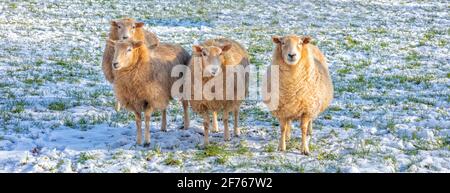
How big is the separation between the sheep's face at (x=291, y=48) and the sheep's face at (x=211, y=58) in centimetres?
84

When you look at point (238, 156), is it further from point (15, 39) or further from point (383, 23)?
point (383, 23)

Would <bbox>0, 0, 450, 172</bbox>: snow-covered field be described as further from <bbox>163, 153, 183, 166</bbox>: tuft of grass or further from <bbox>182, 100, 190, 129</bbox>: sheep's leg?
<bbox>182, 100, 190, 129</bbox>: sheep's leg

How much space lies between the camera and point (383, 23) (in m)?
19.5

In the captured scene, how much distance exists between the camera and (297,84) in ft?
20.3

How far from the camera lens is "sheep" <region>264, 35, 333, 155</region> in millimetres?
5984

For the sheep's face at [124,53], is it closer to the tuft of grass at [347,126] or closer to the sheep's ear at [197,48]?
the sheep's ear at [197,48]

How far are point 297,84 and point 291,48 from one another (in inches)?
22.7

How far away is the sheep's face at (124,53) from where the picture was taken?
6266 millimetres

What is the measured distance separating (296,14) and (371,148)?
628 inches

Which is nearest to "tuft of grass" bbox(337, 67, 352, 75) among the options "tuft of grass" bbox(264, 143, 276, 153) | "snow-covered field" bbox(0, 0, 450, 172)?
"snow-covered field" bbox(0, 0, 450, 172)

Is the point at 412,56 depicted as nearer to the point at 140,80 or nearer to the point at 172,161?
the point at 140,80

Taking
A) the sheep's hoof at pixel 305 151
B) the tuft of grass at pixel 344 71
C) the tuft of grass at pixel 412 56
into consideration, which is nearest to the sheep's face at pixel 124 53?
the sheep's hoof at pixel 305 151

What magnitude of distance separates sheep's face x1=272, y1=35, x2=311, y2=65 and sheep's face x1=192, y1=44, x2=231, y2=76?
839 mm
